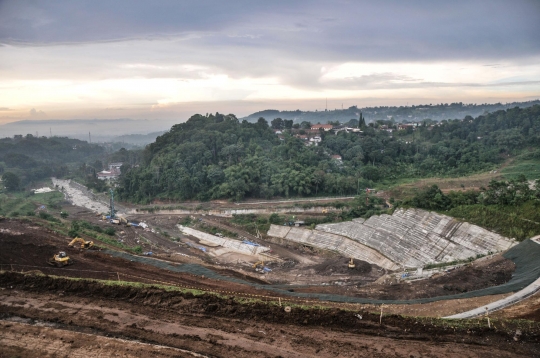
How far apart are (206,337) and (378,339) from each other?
17.0 feet

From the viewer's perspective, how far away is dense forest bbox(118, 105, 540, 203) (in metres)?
45.4

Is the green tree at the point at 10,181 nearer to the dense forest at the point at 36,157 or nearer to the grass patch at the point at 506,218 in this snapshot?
the dense forest at the point at 36,157

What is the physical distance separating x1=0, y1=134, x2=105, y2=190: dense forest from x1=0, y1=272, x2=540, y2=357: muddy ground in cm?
6207

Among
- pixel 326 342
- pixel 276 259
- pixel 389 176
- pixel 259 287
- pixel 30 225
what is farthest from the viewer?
pixel 389 176

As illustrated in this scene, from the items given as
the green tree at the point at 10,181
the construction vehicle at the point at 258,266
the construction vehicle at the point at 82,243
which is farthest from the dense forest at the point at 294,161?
the construction vehicle at the point at 82,243

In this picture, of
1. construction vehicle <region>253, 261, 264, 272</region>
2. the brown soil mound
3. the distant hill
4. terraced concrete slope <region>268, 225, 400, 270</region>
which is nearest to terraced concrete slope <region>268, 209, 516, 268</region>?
terraced concrete slope <region>268, 225, 400, 270</region>

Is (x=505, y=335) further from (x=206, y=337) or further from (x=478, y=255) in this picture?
(x=478, y=255)

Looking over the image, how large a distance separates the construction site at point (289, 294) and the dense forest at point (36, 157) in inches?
2094

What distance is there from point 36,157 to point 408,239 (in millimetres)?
105617

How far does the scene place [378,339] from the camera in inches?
434

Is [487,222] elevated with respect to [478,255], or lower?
elevated

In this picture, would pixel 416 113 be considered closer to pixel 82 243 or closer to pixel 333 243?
pixel 333 243

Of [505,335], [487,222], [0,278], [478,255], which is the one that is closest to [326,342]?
[505,335]

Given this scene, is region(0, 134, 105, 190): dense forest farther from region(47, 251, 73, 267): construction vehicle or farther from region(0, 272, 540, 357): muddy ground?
region(0, 272, 540, 357): muddy ground
